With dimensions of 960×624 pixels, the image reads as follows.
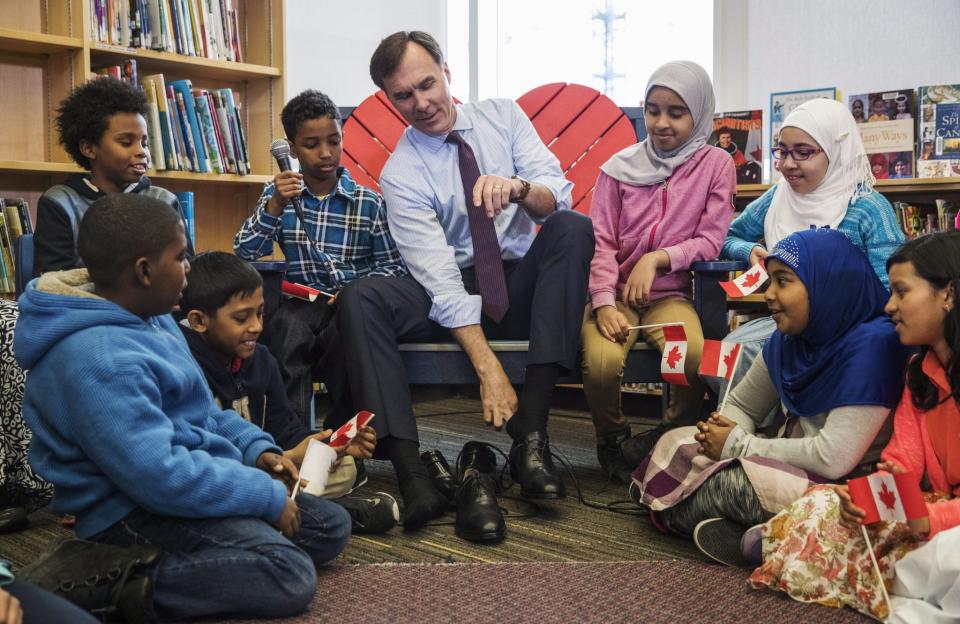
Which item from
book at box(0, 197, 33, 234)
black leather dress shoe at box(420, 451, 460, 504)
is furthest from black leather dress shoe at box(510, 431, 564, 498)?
book at box(0, 197, 33, 234)

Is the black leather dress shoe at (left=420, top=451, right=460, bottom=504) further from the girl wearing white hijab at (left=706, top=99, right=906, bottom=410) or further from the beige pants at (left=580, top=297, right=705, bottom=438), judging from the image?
the girl wearing white hijab at (left=706, top=99, right=906, bottom=410)

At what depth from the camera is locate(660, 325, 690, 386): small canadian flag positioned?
2.17m

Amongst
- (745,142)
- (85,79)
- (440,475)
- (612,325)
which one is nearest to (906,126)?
(745,142)

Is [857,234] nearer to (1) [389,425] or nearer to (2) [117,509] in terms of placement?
(1) [389,425]

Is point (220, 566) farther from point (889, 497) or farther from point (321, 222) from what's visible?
point (321, 222)

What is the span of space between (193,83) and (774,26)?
2.34m

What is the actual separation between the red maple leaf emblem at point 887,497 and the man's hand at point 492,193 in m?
1.12

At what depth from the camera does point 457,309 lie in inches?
91.4

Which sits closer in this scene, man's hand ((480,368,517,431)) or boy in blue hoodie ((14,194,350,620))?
boy in blue hoodie ((14,194,350,620))

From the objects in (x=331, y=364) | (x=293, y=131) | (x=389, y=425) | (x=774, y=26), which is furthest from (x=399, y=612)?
(x=774, y=26)

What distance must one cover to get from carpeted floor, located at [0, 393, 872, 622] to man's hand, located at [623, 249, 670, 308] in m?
0.50

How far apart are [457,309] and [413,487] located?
17.1 inches

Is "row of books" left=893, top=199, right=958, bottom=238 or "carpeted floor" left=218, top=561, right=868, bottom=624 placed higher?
"row of books" left=893, top=199, right=958, bottom=238

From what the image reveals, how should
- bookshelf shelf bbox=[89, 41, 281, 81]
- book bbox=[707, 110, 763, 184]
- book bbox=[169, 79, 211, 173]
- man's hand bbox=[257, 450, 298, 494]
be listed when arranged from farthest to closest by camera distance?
book bbox=[707, 110, 763, 184] → book bbox=[169, 79, 211, 173] → bookshelf shelf bbox=[89, 41, 281, 81] → man's hand bbox=[257, 450, 298, 494]
